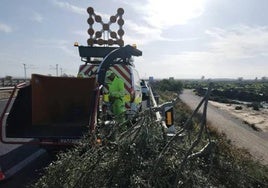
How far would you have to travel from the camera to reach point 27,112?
8531mm

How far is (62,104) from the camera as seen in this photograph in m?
9.23

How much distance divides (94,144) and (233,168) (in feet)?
5.87

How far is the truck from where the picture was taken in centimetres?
754

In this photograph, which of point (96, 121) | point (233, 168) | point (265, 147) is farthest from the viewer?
point (265, 147)

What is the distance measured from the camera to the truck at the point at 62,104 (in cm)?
754

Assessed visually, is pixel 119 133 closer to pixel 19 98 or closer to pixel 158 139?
pixel 158 139

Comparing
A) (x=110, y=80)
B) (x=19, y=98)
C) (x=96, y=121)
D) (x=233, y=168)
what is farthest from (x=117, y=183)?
(x=110, y=80)

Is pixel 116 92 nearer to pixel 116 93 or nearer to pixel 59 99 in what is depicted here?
pixel 116 93

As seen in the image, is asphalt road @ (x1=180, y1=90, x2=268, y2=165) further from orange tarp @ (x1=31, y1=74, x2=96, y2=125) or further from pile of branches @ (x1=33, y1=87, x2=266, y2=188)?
orange tarp @ (x1=31, y1=74, x2=96, y2=125)

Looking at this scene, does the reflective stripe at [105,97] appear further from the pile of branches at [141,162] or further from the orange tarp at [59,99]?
the pile of branches at [141,162]

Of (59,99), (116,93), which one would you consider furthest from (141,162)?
(59,99)

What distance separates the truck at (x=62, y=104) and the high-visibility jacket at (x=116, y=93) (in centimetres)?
20

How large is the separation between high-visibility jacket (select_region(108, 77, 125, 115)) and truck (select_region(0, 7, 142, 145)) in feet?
0.66

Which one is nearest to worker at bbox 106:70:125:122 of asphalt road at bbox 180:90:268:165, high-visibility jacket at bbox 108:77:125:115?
high-visibility jacket at bbox 108:77:125:115
